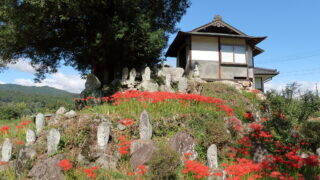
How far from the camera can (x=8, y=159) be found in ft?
20.5

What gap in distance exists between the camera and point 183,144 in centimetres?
614

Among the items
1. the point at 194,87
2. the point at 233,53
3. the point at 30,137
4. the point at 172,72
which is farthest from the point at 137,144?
the point at 233,53

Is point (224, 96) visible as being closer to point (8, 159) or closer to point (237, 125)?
point (237, 125)

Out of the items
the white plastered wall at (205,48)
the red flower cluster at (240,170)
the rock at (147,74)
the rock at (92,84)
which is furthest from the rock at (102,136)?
the white plastered wall at (205,48)

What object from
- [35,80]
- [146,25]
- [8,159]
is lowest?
[8,159]

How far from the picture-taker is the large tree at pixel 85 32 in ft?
33.1

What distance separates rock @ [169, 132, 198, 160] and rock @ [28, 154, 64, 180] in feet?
9.42

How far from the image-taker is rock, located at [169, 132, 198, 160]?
19.9 ft

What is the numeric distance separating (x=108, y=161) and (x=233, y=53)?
1406cm

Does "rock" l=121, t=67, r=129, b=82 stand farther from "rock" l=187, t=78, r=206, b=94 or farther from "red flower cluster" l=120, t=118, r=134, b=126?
"red flower cluster" l=120, t=118, r=134, b=126

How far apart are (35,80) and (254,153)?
15587 mm

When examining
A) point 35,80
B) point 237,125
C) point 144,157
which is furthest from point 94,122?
point 35,80

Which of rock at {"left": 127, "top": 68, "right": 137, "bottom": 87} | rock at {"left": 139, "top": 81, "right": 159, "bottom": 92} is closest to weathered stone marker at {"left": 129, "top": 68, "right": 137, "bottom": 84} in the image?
rock at {"left": 127, "top": 68, "right": 137, "bottom": 87}

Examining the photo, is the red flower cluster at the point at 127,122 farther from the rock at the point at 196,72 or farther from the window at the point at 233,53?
the window at the point at 233,53
